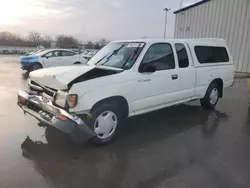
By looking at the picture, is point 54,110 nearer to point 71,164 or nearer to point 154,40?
point 71,164

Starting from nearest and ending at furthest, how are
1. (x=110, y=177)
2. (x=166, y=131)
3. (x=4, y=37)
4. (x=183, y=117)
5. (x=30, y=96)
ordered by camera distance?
(x=110, y=177), (x=30, y=96), (x=166, y=131), (x=183, y=117), (x=4, y=37)

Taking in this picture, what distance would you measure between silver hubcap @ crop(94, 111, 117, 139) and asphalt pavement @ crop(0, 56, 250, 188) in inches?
8.8

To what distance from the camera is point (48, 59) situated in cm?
1489

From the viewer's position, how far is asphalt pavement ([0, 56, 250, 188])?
3.22 meters

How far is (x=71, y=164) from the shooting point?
3.61m

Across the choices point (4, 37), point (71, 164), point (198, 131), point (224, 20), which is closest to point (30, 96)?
point (71, 164)

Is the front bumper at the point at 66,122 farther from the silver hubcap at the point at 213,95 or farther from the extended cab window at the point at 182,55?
the silver hubcap at the point at 213,95

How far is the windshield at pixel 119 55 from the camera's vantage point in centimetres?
479

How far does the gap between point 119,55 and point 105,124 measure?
158 centimetres

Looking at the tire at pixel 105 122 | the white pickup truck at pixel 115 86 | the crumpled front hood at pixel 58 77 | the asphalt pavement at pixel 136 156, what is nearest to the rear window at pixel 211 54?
the white pickup truck at pixel 115 86

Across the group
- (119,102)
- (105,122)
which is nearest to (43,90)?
(105,122)

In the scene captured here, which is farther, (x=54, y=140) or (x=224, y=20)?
(x=224, y=20)

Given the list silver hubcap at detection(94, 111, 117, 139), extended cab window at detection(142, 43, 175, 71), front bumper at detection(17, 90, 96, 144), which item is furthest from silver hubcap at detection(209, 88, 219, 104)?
front bumper at detection(17, 90, 96, 144)

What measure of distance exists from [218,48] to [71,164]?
5.45 metres
